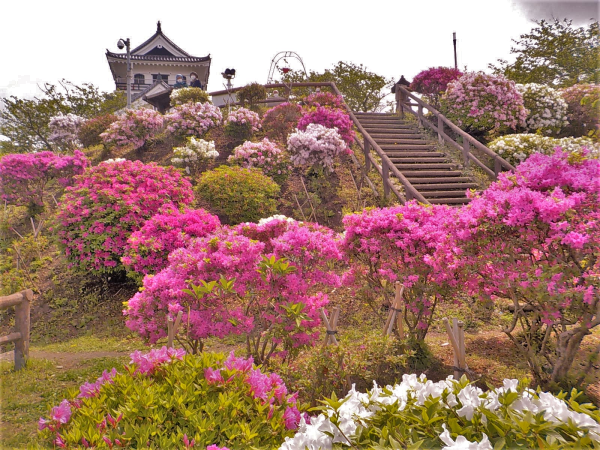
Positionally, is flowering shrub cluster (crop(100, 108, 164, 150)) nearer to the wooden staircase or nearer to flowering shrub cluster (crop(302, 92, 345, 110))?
flowering shrub cluster (crop(302, 92, 345, 110))

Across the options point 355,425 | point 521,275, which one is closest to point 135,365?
point 355,425

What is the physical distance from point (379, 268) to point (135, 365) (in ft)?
11.0

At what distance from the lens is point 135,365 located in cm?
271

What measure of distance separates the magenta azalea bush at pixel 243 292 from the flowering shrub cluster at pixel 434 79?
14.3 meters

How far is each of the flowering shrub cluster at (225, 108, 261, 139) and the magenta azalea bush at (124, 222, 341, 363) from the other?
1034 centimetres

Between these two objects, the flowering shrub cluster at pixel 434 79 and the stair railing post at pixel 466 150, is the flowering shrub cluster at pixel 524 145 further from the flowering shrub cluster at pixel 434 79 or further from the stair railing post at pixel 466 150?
A: the flowering shrub cluster at pixel 434 79

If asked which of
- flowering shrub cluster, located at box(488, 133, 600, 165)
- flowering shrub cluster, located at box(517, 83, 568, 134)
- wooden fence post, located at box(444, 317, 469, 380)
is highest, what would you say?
flowering shrub cluster, located at box(517, 83, 568, 134)

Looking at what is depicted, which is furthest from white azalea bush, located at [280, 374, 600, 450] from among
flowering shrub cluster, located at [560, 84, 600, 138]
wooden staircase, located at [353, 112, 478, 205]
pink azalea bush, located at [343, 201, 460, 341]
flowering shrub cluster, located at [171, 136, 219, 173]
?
flowering shrub cluster, located at [560, 84, 600, 138]

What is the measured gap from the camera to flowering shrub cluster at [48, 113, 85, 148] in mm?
17359

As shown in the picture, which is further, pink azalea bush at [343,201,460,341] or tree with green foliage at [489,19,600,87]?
tree with green foliage at [489,19,600,87]

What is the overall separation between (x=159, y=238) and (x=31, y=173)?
5827mm

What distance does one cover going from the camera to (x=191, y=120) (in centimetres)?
1442

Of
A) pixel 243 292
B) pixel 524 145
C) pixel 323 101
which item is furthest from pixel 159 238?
pixel 524 145

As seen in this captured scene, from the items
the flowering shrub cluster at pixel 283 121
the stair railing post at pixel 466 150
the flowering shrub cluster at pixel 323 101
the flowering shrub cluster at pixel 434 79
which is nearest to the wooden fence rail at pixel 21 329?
the flowering shrub cluster at pixel 283 121
